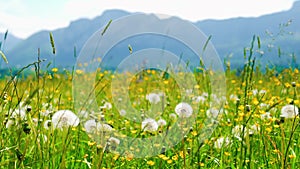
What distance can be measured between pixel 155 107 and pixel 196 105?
0.98ft

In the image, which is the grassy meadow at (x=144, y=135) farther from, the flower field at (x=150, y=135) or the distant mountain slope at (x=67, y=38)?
the distant mountain slope at (x=67, y=38)

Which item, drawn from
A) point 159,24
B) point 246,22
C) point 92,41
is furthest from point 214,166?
point 246,22

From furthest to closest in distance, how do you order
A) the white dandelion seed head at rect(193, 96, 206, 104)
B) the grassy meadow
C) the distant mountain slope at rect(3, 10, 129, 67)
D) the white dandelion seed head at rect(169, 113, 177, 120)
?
1. the distant mountain slope at rect(3, 10, 129, 67)
2. the white dandelion seed head at rect(193, 96, 206, 104)
3. the white dandelion seed head at rect(169, 113, 177, 120)
4. the grassy meadow

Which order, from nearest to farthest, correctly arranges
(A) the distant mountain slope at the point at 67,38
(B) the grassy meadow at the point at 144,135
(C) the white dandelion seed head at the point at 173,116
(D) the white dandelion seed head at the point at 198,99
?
1. (B) the grassy meadow at the point at 144,135
2. (C) the white dandelion seed head at the point at 173,116
3. (D) the white dandelion seed head at the point at 198,99
4. (A) the distant mountain slope at the point at 67,38

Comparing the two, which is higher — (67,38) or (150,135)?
(67,38)

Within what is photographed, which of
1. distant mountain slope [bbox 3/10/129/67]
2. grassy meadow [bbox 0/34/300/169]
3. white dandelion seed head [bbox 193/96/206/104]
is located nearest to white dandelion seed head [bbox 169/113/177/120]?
grassy meadow [bbox 0/34/300/169]

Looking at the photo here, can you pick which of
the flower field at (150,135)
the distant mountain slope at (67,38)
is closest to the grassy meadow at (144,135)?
the flower field at (150,135)

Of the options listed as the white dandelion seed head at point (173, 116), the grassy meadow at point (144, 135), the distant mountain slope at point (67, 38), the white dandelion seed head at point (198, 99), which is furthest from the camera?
the distant mountain slope at point (67, 38)

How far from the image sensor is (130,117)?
9.61 ft

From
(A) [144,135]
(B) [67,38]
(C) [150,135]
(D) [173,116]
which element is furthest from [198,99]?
(B) [67,38]

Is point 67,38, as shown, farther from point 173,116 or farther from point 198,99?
point 173,116

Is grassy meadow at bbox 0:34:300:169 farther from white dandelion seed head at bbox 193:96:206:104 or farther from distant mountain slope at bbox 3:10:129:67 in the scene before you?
distant mountain slope at bbox 3:10:129:67

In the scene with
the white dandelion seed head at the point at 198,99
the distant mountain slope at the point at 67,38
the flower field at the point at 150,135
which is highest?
the distant mountain slope at the point at 67,38

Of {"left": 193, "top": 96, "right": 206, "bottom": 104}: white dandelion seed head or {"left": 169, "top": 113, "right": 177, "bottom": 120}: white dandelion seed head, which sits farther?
{"left": 193, "top": 96, "right": 206, "bottom": 104}: white dandelion seed head
